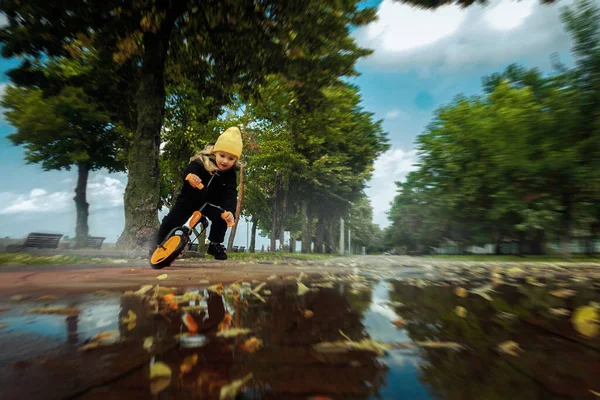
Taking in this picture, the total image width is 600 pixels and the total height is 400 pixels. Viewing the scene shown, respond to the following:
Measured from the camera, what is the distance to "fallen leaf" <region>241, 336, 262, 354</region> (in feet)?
4.65

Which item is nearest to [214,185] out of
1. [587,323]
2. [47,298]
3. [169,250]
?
[169,250]

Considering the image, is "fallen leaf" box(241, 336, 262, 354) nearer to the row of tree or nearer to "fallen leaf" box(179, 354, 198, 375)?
"fallen leaf" box(179, 354, 198, 375)

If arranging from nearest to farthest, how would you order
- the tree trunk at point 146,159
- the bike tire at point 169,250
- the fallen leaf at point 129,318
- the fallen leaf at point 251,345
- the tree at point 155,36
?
the fallen leaf at point 251,345, the fallen leaf at point 129,318, the bike tire at point 169,250, the tree at point 155,36, the tree trunk at point 146,159

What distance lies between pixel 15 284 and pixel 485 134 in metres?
24.5

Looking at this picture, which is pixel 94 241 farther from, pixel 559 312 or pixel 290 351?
pixel 559 312

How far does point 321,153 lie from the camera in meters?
26.3

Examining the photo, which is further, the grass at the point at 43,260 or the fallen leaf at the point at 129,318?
the grass at the point at 43,260

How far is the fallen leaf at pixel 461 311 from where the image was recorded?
89.7 inches

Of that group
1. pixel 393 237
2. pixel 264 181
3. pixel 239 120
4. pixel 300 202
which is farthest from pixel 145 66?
pixel 393 237

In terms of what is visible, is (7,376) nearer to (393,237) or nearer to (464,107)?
(464,107)

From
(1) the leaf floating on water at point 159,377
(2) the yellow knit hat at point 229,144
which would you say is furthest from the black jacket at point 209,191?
(1) the leaf floating on water at point 159,377

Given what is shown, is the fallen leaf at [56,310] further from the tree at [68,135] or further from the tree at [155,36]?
the tree at [68,135]

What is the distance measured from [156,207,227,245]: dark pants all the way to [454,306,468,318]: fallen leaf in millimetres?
3775

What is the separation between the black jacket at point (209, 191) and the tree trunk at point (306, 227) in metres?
25.0
